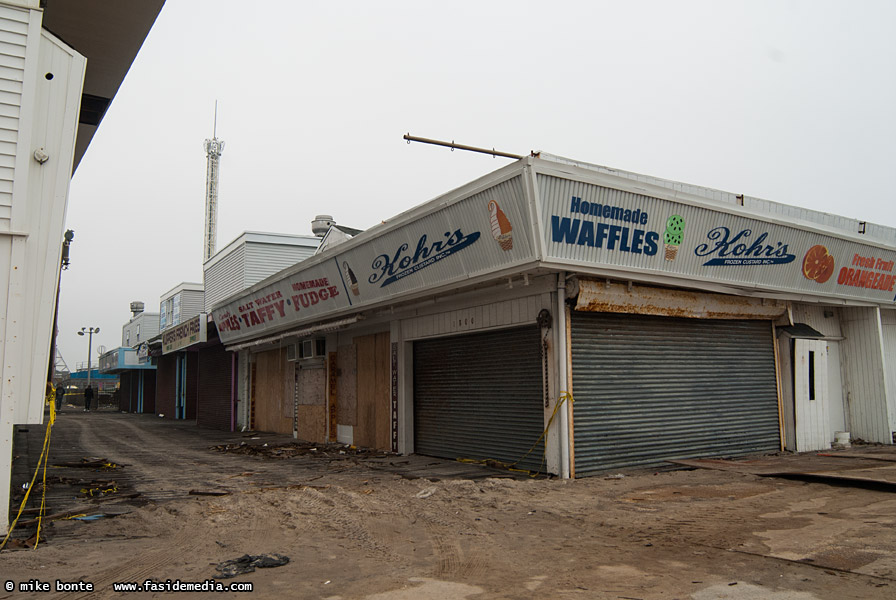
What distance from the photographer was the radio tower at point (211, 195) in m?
54.4

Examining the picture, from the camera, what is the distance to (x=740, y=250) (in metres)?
12.3

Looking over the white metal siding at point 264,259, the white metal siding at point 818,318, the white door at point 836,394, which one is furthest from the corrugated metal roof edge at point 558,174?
the white metal siding at point 264,259

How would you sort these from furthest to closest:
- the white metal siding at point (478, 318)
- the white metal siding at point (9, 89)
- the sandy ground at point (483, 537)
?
the white metal siding at point (478, 318) < the white metal siding at point (9, 89) < the sandy ground at point (483, 537)

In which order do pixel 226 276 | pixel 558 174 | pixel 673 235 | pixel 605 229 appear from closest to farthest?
pixel 558 174 < pixel 605 229 < pixel 673 235 < pixel 226 276

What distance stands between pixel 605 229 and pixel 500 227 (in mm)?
1721

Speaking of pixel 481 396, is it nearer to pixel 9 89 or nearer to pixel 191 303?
pixel 9 89

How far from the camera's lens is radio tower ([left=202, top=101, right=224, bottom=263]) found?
54406mm

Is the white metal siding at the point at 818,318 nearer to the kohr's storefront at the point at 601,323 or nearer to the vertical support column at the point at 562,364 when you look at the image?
the kohr's storefront at the point at 601,323

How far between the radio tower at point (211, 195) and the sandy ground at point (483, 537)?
4595 centimetres

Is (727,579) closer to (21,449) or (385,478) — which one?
(385,478)

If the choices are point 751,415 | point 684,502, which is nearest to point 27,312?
point 684,502

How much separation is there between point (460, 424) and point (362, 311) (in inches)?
157

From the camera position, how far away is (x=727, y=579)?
4.96 meters

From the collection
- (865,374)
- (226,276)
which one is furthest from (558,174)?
(226,276)
